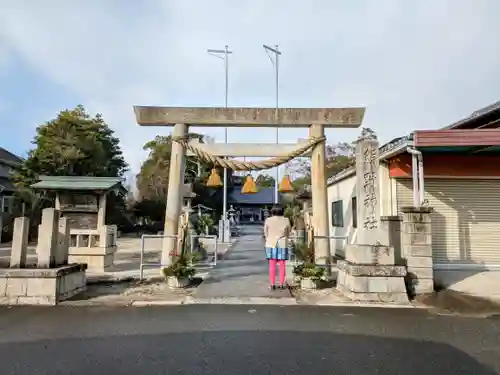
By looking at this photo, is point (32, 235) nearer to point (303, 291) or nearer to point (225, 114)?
point (225, 114)

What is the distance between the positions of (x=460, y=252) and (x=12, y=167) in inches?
1178

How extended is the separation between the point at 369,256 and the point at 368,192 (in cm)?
131

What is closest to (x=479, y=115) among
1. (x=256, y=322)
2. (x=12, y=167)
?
(x=256, y=322)

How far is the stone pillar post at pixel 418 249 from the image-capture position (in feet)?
24.9

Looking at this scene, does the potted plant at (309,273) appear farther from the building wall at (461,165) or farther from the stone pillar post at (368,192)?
the building wall at (461,165)

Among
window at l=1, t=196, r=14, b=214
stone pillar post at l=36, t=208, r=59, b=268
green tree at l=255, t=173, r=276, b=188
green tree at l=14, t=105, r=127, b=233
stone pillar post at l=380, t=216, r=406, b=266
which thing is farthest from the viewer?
green tree at l=255, t=173, r=276, b=188

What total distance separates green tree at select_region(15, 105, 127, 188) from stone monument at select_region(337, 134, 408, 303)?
19.4m

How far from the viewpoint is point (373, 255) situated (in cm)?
737

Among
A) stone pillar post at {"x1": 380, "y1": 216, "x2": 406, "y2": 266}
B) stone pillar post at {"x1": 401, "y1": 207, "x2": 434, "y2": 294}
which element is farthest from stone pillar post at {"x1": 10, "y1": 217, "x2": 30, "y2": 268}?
stone pillar post at {"x1": 401, "y1": 207, "x2": 434, "y2": 294}

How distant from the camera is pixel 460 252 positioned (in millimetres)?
10773

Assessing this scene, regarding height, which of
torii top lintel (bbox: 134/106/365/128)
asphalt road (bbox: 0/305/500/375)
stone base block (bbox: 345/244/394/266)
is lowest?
asphalt road (bbox: 0/305/500/375)

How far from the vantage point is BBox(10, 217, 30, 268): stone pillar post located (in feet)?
23.6

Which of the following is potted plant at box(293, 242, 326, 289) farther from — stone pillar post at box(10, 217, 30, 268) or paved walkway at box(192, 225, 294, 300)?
stone pillar post at box(10, 217, 30, 268)

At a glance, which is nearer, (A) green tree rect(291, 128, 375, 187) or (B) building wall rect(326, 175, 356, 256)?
(B) building wall rect(326, 175, 356, 256)
